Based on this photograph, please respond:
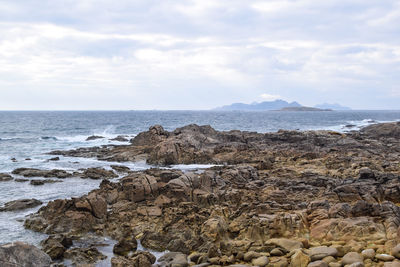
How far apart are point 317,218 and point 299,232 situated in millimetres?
1372

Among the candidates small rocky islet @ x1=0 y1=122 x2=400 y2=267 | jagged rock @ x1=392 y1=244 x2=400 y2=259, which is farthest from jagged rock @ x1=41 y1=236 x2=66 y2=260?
jagged rock @ x1=392 y1=244 x2=400 y2=259

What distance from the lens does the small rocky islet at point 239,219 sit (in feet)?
42.7

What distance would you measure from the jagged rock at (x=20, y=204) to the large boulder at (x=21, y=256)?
960 cm

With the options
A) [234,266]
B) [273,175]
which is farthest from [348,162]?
[234,266]

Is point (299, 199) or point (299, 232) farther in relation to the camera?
point (299, 199)

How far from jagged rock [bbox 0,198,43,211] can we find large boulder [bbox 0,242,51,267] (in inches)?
378

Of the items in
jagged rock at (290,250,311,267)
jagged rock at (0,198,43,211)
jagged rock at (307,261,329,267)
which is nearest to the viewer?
jagged rock at (307,261,329,267)

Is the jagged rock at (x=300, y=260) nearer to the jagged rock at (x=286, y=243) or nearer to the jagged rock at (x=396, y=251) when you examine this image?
the jagged rock at (x=286, y=243)

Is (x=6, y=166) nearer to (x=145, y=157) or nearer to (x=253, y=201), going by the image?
(x=145, y=157)

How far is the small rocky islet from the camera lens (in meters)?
13.0

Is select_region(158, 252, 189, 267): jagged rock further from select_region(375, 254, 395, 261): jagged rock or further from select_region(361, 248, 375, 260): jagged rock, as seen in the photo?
select_region(375, 254, 395, 261): jagged rock

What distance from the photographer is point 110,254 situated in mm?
14922

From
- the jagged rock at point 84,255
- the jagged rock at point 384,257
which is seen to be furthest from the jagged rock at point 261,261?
the jagged rock at point 84,255

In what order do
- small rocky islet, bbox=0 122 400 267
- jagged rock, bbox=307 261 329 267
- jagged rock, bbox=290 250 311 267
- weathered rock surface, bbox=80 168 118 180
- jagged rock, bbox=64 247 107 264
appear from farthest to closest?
weathered rock surface, bbox=80 168 118 180 → jagged rock, bbox=64 247 107 264 → small rocky islet, bbox=0 122 400 267 → jagged rock, bbox=290 250 311 267 → jagged rock, bbox=307 261 329 267
